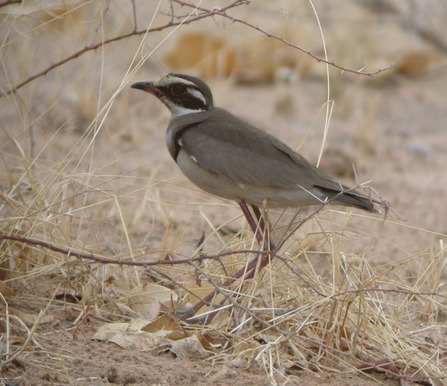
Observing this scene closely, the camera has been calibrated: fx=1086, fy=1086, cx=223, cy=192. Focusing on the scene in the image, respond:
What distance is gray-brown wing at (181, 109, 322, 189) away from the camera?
4199 millimetres

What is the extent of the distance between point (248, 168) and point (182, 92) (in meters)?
0.52

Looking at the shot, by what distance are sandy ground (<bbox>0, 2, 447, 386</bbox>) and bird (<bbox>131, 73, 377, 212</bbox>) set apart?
0.30 m

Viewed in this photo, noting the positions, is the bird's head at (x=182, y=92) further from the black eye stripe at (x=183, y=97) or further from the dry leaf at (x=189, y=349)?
the dry leaf at (x=189, y=349)

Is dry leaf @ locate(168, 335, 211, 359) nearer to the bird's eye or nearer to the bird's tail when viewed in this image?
the bird's tail

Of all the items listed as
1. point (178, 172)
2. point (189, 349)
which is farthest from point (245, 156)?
point (178, 172)

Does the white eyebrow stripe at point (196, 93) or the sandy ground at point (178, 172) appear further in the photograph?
the white eyebrow stripe at point (196, 93)

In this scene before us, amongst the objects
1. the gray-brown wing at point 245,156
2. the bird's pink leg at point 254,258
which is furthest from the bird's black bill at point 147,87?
the bird's pink leg at point 254,258

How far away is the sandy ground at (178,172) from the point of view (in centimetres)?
382

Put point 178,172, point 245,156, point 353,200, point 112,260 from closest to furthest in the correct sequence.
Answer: point 112,260, point 353,200, point 245,156, point 178,172

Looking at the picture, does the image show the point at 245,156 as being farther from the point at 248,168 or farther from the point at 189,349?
the point at 189,349

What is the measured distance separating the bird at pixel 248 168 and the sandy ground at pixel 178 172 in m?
0.30

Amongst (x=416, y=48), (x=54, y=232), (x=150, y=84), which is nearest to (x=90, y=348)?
(x=54, y=232)

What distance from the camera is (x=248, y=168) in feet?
13.9

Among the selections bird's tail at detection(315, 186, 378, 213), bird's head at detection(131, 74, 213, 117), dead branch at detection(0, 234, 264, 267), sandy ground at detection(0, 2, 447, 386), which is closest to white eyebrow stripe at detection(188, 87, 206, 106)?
bird's head at detection(131, 74, 213, 117)
